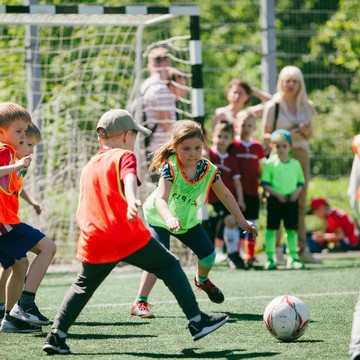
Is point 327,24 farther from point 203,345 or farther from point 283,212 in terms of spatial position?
point 203,345

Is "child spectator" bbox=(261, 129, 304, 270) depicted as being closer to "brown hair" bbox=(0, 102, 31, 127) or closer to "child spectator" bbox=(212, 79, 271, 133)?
"child spectator" bbox=(212, 79, 271, 133)

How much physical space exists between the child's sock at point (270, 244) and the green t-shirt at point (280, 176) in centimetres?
46

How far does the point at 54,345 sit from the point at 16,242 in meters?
1.09

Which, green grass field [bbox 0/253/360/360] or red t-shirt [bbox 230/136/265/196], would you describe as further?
red t-shirt [bbox 230/136/265/196]

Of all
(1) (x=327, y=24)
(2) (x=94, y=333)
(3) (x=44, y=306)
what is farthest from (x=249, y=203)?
(1) (x=327, y=24)

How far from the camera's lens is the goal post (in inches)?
→ 396

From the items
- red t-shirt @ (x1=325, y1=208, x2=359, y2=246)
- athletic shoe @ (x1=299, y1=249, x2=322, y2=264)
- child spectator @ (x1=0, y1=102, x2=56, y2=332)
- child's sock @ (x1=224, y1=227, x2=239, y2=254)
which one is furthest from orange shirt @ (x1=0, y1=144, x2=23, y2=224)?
red t-shirt @ (x1=325, y1=208, x2=359, y2=246)

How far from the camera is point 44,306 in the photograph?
6.87 meters

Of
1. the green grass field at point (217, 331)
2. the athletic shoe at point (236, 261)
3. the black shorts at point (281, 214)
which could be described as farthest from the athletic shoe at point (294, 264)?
the green grass field at point (217, 331)

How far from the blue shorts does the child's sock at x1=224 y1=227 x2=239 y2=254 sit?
422 centimetres

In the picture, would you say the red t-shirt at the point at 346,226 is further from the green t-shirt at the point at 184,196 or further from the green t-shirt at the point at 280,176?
the green t-shirt at the point at 184,196

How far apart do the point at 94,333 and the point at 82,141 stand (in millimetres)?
5238

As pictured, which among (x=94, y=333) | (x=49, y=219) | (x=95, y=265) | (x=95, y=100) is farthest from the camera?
(x=95, y=100)

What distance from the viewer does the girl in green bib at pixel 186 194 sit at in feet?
18.8
